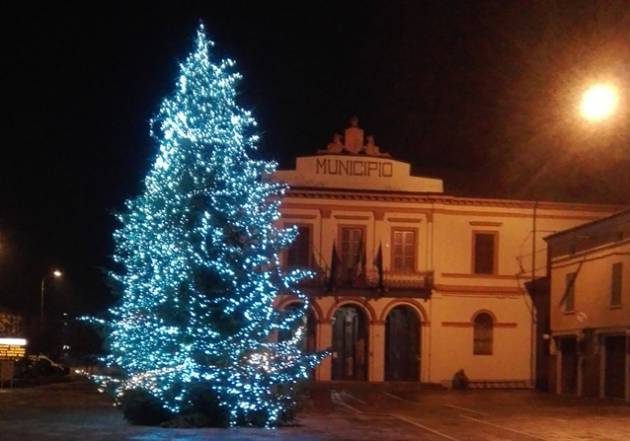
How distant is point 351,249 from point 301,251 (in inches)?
98.8

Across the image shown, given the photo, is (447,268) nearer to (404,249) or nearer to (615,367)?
(404,249)

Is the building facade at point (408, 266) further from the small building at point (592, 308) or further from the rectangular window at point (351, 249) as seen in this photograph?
the small building at point (592, 308)

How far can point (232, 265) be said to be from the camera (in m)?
23.7

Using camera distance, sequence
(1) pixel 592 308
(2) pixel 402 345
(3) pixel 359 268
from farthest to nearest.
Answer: (2) pixel 402 345
(3) pixel 359 268
(1) pixel 592 308

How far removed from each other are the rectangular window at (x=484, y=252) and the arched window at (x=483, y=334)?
228cm

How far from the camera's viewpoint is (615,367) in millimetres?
42219

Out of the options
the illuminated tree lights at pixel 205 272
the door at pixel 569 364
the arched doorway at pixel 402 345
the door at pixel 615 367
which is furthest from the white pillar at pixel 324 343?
the illuminated tree lights at pixel 205 272

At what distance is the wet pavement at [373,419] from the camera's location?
2275 centimetres

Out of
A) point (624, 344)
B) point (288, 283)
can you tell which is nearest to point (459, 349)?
point (624, 344)

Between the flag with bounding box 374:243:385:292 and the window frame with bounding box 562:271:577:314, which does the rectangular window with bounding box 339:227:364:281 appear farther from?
the window frame with bounding box 562:271:577:314

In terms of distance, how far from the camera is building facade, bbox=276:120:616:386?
5209 centimetres

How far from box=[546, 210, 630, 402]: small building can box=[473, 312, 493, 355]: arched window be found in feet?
13.5

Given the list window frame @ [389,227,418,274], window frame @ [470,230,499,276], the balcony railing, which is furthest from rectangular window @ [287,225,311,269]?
window frame @ [470,230,499,276]

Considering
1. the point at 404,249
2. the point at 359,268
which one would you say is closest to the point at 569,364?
the point at 404,249
